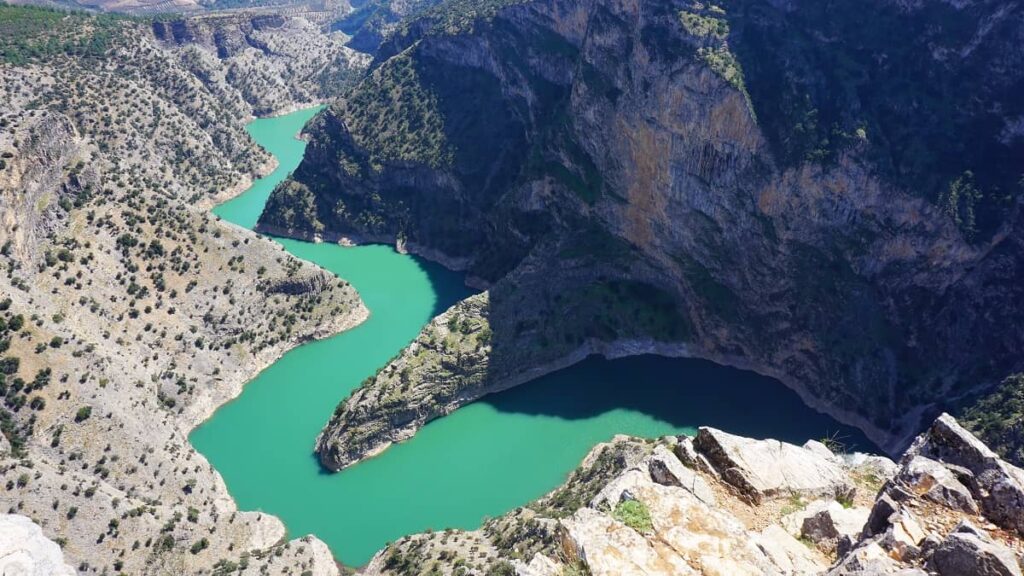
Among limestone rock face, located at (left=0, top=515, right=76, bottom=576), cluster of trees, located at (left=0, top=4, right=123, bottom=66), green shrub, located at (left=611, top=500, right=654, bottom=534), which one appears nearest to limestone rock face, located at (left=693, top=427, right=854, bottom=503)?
green shrub, located at (left=611, top=500, right=654, bottom=534)

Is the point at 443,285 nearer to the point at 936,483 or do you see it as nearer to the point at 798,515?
the point at 798,515

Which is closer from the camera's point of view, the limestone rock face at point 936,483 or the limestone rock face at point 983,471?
the limestone rock face at point 983,471

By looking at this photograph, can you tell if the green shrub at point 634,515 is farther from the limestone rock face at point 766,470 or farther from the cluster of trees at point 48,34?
the cluster of trees at point 48,34

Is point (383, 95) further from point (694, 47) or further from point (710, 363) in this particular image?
point (710, 363)

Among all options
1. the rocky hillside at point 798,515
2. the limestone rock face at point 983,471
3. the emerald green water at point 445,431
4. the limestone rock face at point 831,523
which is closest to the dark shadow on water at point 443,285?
the emerald green water at point 445,431

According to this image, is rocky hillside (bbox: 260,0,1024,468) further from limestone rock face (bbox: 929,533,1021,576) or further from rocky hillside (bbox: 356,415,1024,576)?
limestone rock face (bbox: 929,533,1021,576)
